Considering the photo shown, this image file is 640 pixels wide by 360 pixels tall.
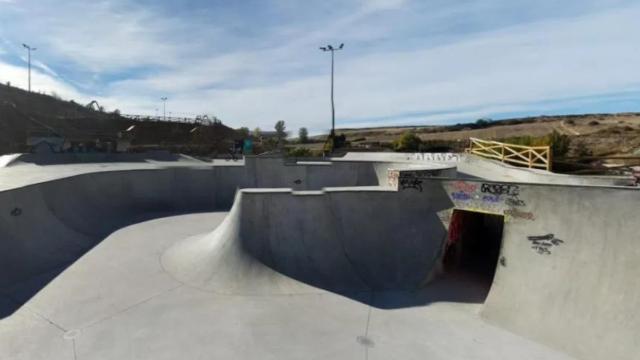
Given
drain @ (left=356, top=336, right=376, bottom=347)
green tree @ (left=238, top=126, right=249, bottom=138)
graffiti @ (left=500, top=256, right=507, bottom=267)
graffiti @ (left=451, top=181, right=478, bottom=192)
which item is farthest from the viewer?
green tree @ (left=238, top=126, right=249, bottom=138)

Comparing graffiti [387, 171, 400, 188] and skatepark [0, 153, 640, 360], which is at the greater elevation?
graffiti [387, 171, 400, 188]

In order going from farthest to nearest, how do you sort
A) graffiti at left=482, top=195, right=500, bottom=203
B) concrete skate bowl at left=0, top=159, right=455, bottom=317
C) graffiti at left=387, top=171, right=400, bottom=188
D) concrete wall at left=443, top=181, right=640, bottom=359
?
graffiti at left=387, top=171, right=400, bottom=188 < concrete skate bowl at left=0, top=159, right=455, bottom=317 < graffiti at left=482, top=195, right=500, bottom=203 < concrete wall at left=443, top=181, right=640, bottom=359

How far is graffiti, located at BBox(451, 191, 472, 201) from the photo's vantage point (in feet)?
28.6

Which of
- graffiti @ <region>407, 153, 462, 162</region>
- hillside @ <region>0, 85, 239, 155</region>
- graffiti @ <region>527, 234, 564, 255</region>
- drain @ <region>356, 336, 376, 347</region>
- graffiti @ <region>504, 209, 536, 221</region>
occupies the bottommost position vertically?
drain @ <region>356, 336, 376, 347</region>

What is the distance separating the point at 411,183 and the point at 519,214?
106 inches

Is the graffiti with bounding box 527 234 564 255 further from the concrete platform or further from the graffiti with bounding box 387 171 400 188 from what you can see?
the graffiti with bounding box 387 171 400 188

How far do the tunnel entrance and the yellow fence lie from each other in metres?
8.48

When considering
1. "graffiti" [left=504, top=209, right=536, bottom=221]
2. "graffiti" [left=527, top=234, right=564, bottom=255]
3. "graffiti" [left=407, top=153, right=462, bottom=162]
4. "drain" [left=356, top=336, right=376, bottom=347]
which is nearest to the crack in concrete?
"drain" [left=356, top=336, right=376, bottom=347]

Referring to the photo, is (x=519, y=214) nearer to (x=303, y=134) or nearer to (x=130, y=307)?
(x=130, y=307)

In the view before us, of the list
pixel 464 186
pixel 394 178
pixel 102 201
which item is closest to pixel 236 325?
pixel 394 178

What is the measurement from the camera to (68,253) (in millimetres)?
10586

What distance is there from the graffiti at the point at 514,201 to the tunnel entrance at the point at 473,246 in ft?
5.07

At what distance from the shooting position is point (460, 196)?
29.1ft

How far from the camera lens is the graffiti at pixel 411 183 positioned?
9.35 meters
